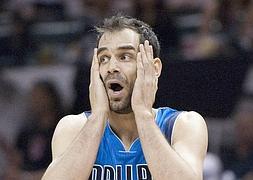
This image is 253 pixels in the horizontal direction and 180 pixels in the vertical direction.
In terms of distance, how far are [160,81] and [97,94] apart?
357 cm

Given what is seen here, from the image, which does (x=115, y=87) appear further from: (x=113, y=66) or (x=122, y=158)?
(x=122, y=158)

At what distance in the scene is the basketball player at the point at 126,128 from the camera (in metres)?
4.56

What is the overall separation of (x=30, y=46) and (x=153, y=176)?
5200mm

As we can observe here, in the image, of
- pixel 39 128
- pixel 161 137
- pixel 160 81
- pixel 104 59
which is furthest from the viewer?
pixel 39 128

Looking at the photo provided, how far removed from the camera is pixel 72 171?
179 inches

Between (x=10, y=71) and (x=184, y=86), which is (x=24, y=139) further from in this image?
(x=184, y=86)

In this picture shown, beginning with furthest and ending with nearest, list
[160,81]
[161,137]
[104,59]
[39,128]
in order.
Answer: [39,128] → [160,81] → [104,59] → [161,137]

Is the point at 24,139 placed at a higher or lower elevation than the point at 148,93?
lower

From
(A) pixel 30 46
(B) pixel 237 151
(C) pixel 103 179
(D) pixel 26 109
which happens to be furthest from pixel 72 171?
(A) pixel 30 46

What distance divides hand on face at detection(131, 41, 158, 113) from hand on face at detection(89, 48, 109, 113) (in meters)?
0.16

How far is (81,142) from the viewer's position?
462cm

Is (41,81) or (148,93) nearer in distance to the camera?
(148,93)

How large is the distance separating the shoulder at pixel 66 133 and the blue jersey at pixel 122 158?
0.50 ft

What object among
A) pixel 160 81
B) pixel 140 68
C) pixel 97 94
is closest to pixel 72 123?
pixel 97 94
